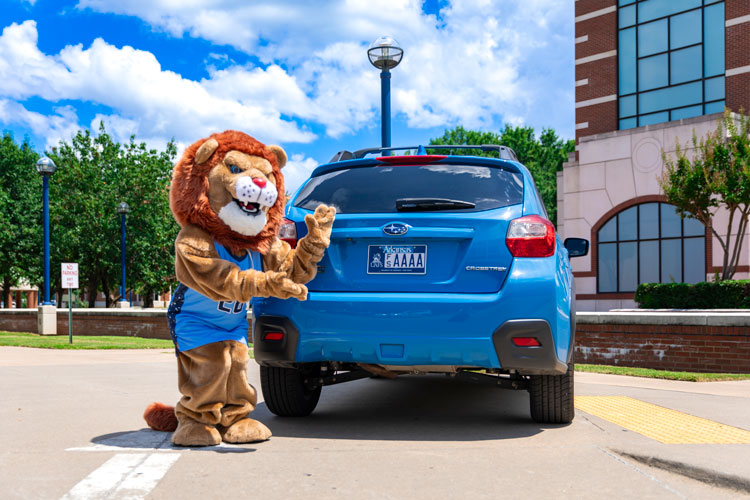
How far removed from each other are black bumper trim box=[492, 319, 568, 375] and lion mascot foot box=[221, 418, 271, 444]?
62.8 inches

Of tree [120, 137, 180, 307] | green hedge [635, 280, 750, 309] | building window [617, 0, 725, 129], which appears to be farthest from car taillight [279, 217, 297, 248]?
tree [120, 137, 180, 307]

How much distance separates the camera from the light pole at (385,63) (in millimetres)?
12195

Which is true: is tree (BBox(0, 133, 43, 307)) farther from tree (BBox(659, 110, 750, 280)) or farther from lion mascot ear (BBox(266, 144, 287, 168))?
lion mascot ear (BBox(266, 144, 287, 168))

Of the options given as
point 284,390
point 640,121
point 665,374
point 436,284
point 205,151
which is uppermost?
point 640,121

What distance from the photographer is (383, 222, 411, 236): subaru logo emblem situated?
4855mm

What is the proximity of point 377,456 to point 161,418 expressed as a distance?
170 centimetres

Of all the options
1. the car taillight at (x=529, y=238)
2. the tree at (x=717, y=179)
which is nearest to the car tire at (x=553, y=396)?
the car taillight at (x=529, y=238)

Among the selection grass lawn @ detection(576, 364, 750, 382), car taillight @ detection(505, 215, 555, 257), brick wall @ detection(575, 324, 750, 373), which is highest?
car taillight @ detection(505, 215, 555, 257)

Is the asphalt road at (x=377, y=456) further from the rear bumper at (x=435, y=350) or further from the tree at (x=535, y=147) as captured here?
the tree at (x=535, y=147)

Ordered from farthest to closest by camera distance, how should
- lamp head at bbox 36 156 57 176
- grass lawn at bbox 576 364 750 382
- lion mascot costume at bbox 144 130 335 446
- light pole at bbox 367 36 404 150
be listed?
lamp head at bbox 36 156 57 176 < light pole at bbox 367 36 404 150 < grass lawn at bbox 576 364 750 382 < lion mascot costume at bbox 144 130 335 446

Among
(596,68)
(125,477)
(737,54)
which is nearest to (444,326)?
(125,477)

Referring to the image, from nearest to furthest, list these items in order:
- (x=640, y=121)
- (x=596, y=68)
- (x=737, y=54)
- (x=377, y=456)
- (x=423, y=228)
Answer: (x=377, y=456), (x=423, y=228), (x=737, y=54), (x=640, y=121), (x=596, y=68)

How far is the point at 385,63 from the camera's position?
12250 mm

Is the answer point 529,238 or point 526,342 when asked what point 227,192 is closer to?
point 529,238
